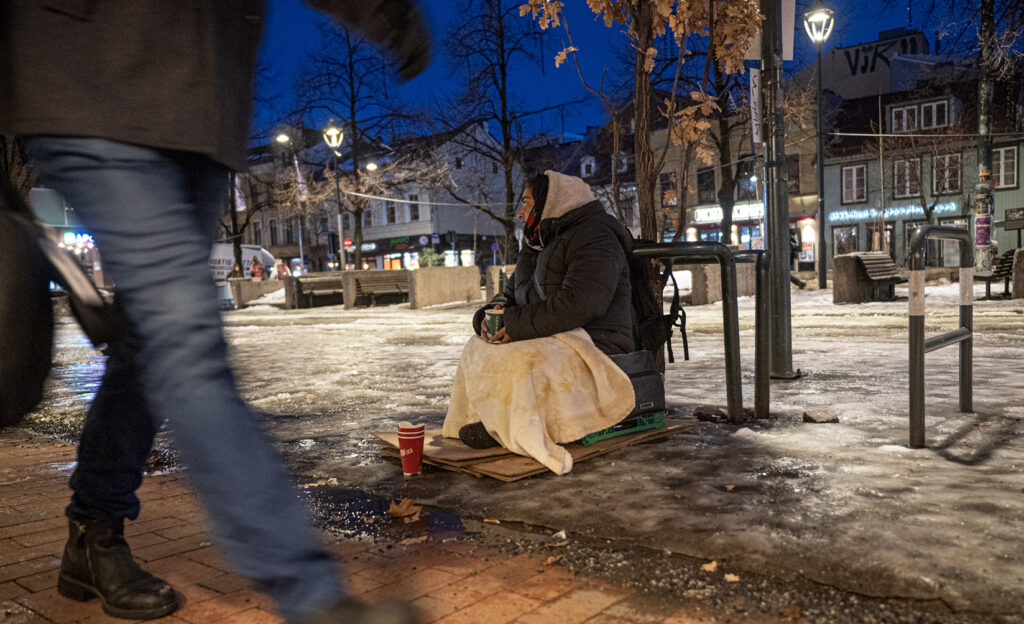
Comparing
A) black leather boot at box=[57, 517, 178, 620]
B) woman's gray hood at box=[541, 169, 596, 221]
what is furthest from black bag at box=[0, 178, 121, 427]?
woman's gray hood at box=[541, 169, 596, 221]

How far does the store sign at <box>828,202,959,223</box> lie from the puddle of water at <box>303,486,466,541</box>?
4014cm

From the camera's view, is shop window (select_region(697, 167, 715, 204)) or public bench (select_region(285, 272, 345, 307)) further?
shop window (select_region(697, 167, 715, 204))

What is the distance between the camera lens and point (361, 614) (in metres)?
1.51

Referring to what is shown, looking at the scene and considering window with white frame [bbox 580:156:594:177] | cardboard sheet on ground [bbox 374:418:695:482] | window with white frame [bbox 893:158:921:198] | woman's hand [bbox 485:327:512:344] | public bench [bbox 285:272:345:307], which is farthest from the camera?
window with white frame [bbox 580:156:594:177]

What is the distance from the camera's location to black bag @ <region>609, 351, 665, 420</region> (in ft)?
12.7

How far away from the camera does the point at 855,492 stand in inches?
118

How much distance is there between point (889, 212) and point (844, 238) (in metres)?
2.53

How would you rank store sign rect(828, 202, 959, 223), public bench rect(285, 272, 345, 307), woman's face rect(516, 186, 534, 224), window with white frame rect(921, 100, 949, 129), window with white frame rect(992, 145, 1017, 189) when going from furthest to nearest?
store sign rect(828, 202, 959, 223) < window with white frame rect(921, 100, 949, 129) < window with white frame rect(992, 145, 1017, 189) < public bench rect(285, 272, 345, 307) < woman's face rect(516, 186, 534, 224)

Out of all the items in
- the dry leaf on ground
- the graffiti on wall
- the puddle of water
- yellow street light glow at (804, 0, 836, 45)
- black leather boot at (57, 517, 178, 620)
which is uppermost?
the graffiti on wall

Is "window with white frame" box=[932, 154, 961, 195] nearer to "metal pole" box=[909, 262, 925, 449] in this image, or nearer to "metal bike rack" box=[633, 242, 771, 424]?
"metal bike rack" box=[633, 242, 771, 424]

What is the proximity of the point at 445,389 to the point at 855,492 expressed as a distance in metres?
3.91

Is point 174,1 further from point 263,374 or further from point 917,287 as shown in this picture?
point 263,374

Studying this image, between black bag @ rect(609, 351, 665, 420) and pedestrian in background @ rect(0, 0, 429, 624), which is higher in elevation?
pedestrian in background @ rect(0, 0, 429, 624)

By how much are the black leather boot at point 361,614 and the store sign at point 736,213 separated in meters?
43.0
